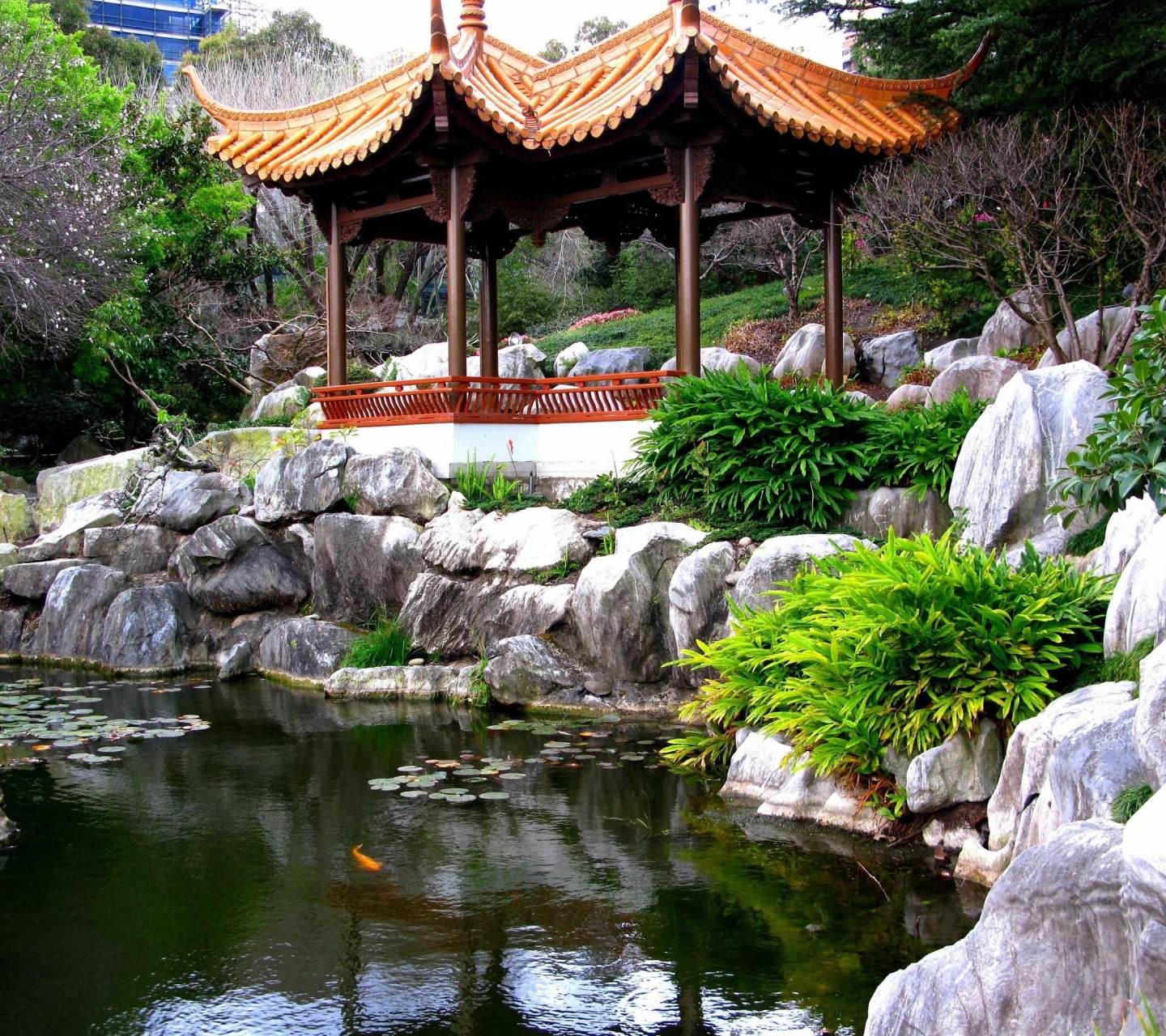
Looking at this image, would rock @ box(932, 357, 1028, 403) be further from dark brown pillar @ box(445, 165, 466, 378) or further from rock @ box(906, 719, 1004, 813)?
rock @ box(906, 719, 1004, 813)

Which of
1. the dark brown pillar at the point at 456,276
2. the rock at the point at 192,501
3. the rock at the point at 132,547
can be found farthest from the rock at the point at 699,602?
the rock at the point at 132,547

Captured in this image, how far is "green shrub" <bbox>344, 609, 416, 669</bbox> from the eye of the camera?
32.2 feet

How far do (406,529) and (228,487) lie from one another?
2.62 meters

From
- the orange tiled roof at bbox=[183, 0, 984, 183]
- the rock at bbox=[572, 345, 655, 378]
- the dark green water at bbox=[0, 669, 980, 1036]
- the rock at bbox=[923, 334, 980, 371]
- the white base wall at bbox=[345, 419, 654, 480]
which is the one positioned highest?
the orange tiled roof at bbox=[183, 0, 984, 183]

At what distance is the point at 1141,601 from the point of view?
4953 millimetres

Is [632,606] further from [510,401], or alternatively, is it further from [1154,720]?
[1154,720]

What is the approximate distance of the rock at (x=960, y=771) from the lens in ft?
18.3

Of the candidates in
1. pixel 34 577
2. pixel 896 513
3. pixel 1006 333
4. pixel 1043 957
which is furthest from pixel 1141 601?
pixel 34 577

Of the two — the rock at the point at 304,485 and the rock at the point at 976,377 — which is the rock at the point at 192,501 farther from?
the rock at the point at 976,377

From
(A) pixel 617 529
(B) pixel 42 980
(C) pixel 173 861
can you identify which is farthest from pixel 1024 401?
(B) pixel 42 980

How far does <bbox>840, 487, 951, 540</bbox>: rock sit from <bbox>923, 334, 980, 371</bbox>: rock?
5.72 m

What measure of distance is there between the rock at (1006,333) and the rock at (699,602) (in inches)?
255

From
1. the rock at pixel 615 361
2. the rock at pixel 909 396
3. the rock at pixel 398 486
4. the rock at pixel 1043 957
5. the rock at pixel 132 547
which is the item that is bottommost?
the rock at pixel 1043 957

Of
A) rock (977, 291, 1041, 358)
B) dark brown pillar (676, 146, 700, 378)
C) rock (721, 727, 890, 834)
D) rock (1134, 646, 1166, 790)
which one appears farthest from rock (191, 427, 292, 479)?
rock (1134, 646, 1166, 790)
